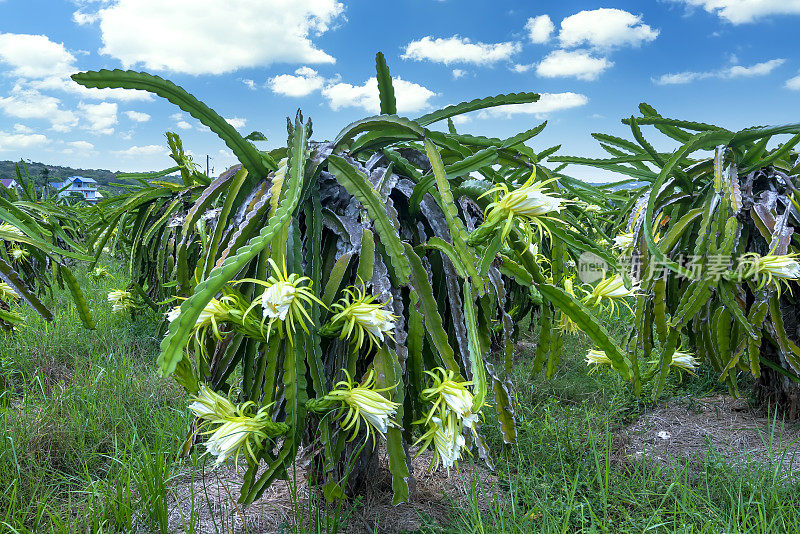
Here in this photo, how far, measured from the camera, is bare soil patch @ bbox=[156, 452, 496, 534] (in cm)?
151

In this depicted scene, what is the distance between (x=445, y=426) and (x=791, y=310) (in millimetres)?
1978

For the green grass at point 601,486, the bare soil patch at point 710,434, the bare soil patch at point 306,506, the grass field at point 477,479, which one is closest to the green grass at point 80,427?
the grass field at point 477,479

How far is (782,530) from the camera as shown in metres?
1.54

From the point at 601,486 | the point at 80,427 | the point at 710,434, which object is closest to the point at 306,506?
the point at 601,486

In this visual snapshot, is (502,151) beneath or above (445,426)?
above

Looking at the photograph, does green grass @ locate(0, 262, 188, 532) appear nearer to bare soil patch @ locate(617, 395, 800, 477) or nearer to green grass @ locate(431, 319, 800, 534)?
green grass @ locate(431, 319, 800, 534)

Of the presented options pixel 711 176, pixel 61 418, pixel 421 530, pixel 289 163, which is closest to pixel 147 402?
pixel 61 418

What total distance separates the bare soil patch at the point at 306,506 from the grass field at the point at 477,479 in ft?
0.19

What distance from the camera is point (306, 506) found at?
5.19 ft

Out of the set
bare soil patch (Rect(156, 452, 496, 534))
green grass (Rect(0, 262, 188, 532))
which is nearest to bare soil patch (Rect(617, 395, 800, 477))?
bare soil patch (Rect(156, 452, 496, 534))

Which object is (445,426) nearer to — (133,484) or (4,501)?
(133,484)

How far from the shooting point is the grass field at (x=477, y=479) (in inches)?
59.6

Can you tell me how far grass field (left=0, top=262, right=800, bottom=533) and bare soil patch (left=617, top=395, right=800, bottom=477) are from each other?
2.8 inches

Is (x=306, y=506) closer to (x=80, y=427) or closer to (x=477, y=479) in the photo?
(x=477, y=479)
